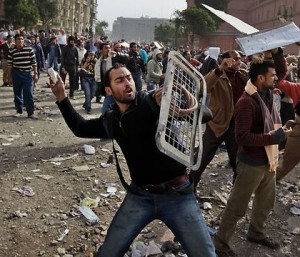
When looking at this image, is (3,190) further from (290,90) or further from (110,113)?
(290,90)

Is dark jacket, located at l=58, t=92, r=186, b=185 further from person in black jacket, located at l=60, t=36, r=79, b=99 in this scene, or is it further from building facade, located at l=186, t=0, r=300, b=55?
building facade, located at l=186, t=0, r=300, b=55

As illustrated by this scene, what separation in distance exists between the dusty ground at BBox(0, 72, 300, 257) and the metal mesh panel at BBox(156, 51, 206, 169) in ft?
6.19

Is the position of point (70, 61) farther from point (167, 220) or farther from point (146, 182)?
point (167, 220)

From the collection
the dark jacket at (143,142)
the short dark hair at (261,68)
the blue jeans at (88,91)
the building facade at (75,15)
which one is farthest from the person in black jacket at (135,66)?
the building facade at (75,15)

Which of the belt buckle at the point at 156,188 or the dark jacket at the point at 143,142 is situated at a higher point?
the dark jacket at the point at 143,142

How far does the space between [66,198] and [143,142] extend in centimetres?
256

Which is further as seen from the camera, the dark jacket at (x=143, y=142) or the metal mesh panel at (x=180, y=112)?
the dark jacket at (x=143, y=142)

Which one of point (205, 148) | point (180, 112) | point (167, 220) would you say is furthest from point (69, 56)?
point (180, 112)

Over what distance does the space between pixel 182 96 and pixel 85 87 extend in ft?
23.6

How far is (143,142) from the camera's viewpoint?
2.64 m

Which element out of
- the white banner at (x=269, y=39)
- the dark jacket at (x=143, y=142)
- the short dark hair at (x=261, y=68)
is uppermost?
the white banner at (x=269, y=39)

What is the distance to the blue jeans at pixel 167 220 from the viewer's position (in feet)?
8.48

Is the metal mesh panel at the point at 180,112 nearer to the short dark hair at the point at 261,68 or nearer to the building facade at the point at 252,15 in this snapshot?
the short dark hair at the point at 261,68

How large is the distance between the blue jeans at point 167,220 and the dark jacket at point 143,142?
11 cm
